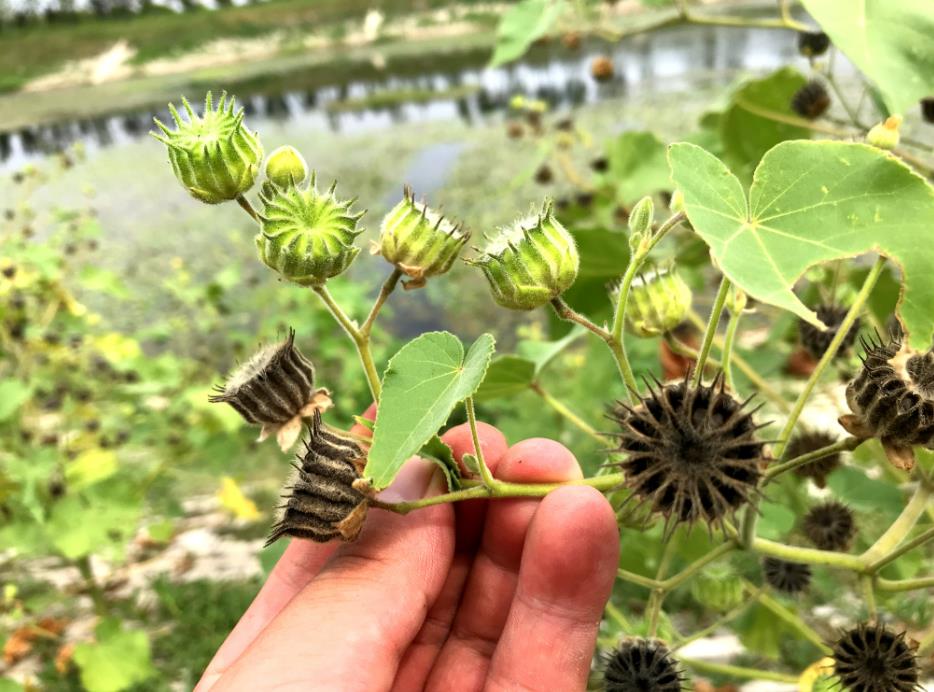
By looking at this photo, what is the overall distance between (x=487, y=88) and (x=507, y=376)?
7.75 meters

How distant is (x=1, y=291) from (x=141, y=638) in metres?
1.37

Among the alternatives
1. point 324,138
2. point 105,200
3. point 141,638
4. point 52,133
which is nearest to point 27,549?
point 141,638

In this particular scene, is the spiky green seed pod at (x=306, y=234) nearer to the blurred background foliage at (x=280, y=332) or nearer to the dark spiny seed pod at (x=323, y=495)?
the dark spiny seed pod at (x=323, y=495)

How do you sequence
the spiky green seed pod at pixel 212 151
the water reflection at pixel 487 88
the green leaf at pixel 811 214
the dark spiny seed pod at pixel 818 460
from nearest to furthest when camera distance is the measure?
the green leaf at pixel 811 214, the spiky green seed pod at pixel 212 151, the dark spiny seed pod at pixel 818 460, the water reflection at pixel 487 88

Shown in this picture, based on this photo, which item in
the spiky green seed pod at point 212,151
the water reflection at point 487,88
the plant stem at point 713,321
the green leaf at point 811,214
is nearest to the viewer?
the green leaf at point 811,214

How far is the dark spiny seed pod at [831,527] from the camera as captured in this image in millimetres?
1415

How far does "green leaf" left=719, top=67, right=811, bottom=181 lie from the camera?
178cm

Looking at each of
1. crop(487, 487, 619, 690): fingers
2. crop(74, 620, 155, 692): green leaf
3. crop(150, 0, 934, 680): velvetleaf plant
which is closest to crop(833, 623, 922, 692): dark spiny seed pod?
crop(150, 0, 934, 680): velvetleaf plant

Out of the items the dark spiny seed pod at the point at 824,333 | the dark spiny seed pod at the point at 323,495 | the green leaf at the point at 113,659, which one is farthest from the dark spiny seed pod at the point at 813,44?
the green leaf at the point at 113,659

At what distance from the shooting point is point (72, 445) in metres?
2.73

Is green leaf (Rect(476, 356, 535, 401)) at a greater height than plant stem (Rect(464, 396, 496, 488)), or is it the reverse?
plant stem (Rect(464, 396, 496, 488))

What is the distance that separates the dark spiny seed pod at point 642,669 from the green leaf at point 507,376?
18.4 inches

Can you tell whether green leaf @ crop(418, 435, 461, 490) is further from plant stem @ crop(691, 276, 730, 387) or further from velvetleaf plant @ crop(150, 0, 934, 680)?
plant stem @ crop(691, 276, 730, 387)

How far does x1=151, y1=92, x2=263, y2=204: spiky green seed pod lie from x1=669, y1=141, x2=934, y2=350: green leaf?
54 cm
